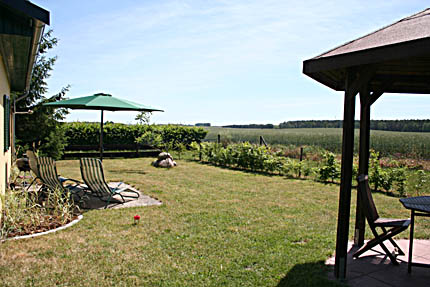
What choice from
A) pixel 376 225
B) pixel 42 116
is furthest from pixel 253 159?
pixel 376 225

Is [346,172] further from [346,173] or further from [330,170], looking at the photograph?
[330,170]

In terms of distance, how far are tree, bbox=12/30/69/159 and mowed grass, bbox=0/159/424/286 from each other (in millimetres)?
8457

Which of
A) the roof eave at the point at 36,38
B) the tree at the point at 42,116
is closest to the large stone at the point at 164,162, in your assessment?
the tree at the point at 42,116

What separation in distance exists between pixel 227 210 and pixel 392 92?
3.56 meters

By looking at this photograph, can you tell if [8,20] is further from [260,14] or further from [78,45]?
[78,45]

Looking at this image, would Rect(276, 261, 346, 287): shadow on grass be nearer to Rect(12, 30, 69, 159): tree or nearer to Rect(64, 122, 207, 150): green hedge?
Rect(12, 30, 69, 159): tree

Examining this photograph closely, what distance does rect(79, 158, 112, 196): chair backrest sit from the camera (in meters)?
6.61

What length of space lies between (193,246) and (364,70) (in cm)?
299

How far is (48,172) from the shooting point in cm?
663

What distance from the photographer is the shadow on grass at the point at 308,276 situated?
3520 mm

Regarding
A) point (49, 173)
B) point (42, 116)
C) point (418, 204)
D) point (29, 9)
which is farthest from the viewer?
point (42, 116)

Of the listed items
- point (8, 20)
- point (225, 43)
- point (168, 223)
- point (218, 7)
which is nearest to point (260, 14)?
point (218, 7)

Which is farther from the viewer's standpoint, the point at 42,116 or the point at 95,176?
the point at 42,116

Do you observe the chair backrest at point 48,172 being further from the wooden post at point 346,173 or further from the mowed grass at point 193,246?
the wooden post at point 346,173
